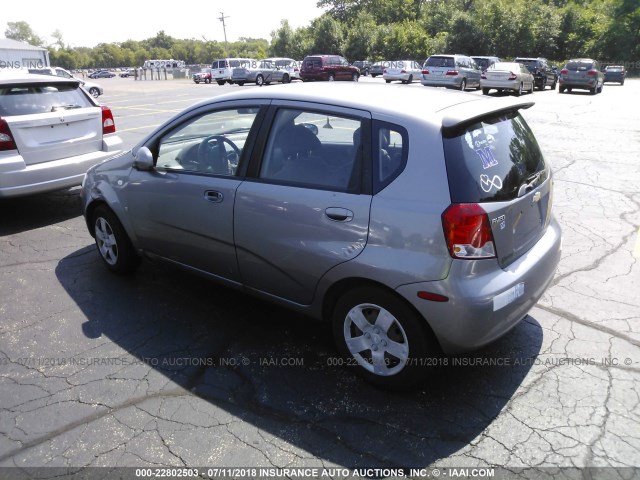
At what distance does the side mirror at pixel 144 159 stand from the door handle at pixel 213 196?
26.3 inches

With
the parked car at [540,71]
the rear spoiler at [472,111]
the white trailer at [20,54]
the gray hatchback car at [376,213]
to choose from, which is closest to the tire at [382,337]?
the gray hatchback car at [376,213]

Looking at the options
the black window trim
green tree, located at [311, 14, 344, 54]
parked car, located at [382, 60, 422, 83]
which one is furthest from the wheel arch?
green tree, located at [311, 14, 344, 54]

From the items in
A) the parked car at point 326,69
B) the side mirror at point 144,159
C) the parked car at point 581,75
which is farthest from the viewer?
the parked car at point 326,69

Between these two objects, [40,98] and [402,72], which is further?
[402,72]

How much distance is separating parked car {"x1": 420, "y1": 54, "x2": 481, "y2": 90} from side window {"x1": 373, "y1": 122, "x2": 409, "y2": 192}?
23.8 metres

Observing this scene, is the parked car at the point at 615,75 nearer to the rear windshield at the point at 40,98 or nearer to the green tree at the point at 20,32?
the rear windshield at the point at 40,98

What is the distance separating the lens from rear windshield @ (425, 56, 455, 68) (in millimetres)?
25266

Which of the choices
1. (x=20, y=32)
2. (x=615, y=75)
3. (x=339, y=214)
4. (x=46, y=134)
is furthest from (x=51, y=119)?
(x=20, y=32)

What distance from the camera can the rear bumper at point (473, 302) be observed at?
261 centimetres

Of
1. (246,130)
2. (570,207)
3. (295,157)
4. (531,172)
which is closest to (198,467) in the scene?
(295,157)

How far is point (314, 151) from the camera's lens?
3217 millimetres

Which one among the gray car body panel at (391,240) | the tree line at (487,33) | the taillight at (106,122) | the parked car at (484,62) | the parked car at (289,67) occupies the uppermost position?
the tree line at (487,33)

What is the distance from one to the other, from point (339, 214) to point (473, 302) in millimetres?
885

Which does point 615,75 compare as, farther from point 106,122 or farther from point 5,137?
point 5,137
